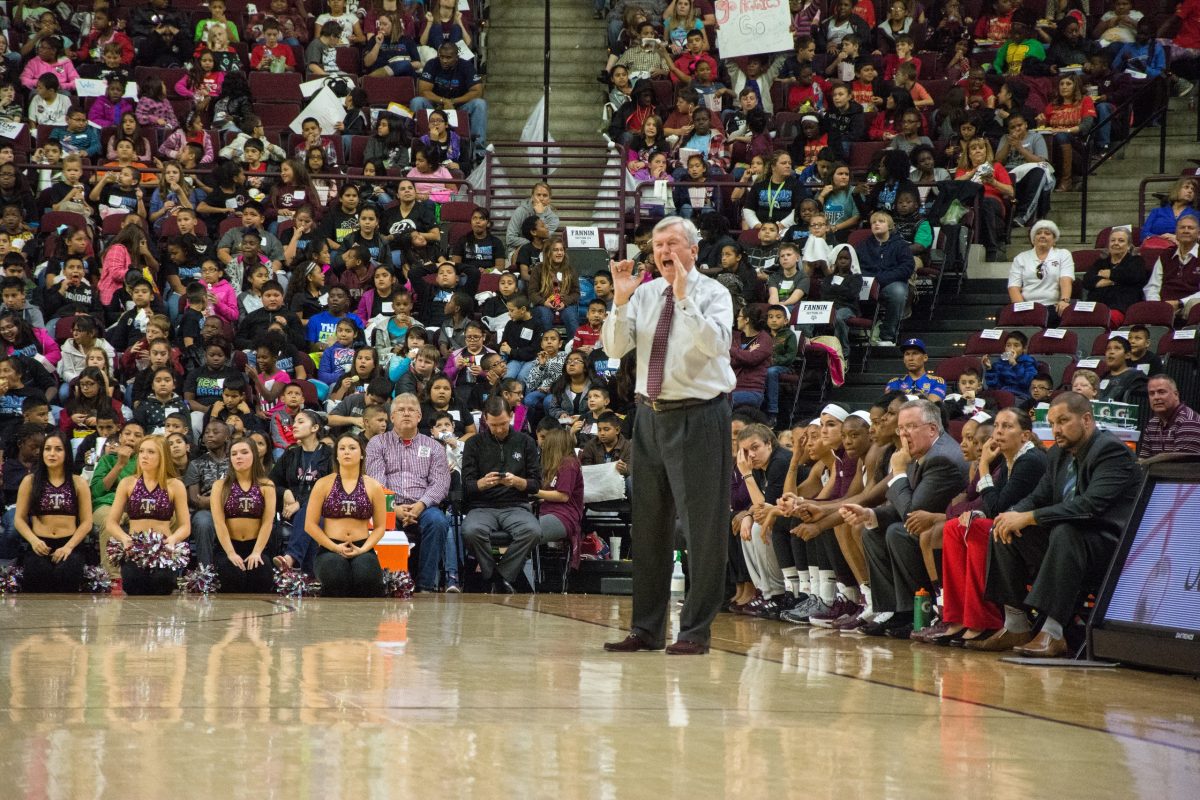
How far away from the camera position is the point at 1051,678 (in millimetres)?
5426

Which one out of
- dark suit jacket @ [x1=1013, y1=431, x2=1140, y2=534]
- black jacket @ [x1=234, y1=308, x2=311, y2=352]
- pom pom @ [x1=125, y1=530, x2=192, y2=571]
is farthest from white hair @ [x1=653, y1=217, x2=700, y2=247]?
black jacket @ [x1=234, y1=308, x2=311, y2=352]

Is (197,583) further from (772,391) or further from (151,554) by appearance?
(772,391)

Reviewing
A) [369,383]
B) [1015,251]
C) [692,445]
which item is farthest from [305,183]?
[692,445]

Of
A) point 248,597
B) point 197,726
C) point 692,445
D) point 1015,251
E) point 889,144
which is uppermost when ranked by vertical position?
point 889,144

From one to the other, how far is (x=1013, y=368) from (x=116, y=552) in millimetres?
6650

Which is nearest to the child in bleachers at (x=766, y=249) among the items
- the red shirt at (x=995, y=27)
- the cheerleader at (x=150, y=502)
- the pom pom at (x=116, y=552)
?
the red shirt at (x=995, y=27)

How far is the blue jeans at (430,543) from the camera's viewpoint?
10.6 meters

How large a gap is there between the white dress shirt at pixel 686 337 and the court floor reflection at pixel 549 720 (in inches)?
39.7

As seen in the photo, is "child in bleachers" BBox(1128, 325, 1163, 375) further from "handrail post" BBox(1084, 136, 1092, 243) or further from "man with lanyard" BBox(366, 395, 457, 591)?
"man with lanyard" BBox(366, 395, 457, 591)

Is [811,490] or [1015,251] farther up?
[1015,251]

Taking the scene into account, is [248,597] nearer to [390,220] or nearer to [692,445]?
[692,445]

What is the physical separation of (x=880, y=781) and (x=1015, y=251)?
12.3 meters

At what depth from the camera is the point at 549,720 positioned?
12.5 feet

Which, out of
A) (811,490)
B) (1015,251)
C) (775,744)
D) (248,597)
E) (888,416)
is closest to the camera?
(775,744)
